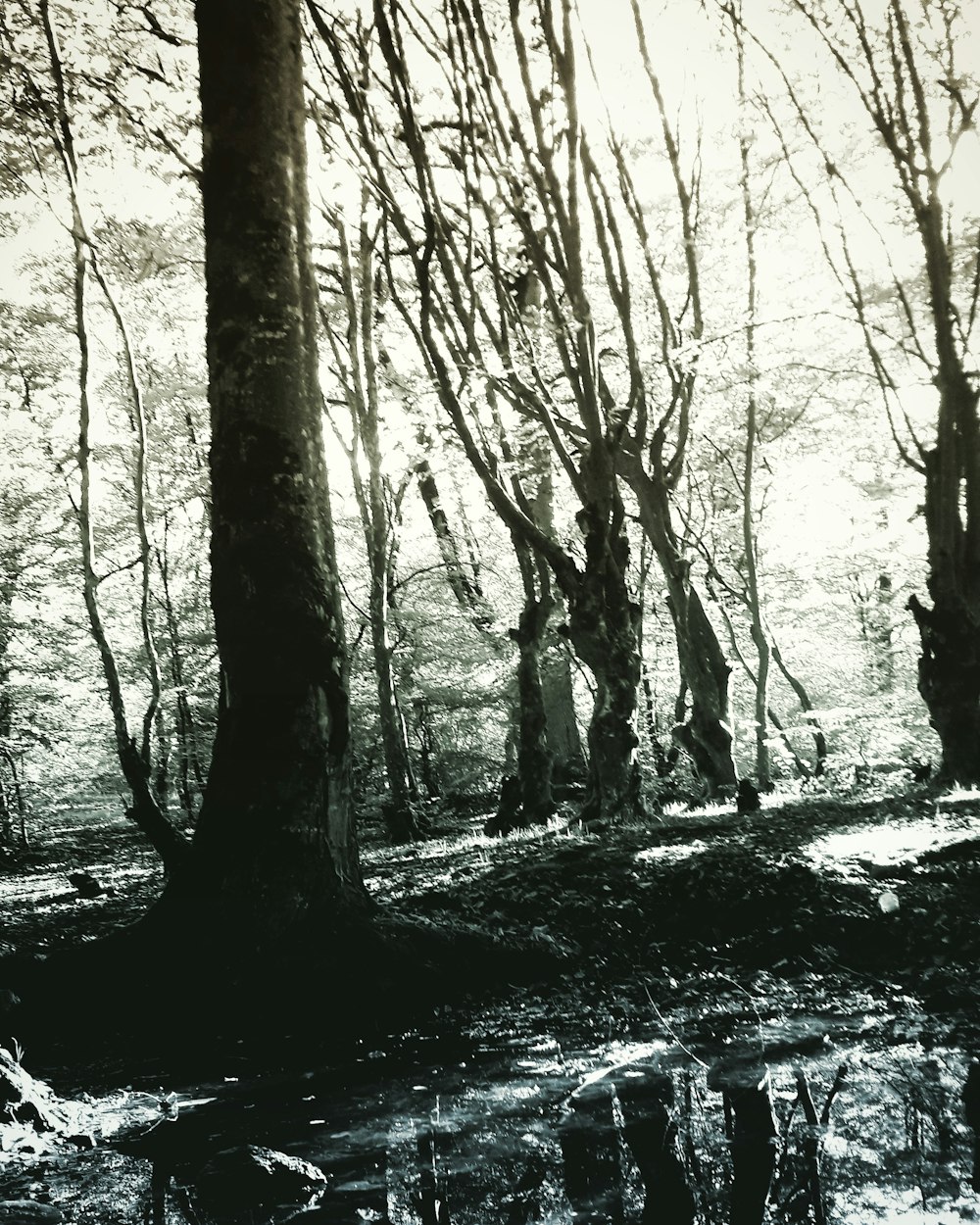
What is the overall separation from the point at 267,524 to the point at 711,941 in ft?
11.1

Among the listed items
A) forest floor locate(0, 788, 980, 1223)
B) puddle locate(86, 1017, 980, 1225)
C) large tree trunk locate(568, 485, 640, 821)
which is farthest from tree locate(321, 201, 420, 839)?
puddle locate(86, 1017, 980, 1225)

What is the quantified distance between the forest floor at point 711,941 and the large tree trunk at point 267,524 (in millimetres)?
711

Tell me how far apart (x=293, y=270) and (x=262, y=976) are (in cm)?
383

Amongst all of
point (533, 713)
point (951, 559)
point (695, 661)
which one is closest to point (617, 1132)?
point (951, 559)

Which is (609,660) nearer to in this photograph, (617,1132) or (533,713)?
(533,713)

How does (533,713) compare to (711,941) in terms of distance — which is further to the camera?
(533,713)

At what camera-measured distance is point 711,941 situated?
14.6 ft

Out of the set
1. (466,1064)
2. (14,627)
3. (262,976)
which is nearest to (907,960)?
(466,1064)

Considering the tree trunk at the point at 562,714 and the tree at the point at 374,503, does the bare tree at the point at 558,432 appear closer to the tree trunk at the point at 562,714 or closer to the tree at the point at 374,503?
the tree at the point at 374,503

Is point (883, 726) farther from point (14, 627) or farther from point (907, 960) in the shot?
point (14, 627)

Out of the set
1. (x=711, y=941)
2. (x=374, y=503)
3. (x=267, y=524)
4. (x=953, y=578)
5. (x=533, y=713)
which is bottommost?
(x=711, y=941)

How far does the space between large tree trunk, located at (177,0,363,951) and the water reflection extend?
1.20 metres

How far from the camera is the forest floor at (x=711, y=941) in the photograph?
325cm

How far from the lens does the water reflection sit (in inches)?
81.4
